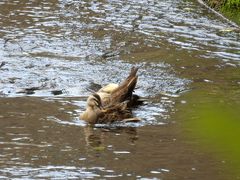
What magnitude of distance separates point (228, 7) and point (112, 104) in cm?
826

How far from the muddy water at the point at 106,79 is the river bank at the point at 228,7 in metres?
0.40

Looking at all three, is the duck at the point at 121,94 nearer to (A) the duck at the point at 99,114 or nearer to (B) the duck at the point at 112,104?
(B) the duck at the point at 112,104

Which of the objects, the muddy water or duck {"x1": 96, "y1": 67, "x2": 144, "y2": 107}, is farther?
duck {"x1": 96, "y1": 67, "x2": 144, "y2": 107}

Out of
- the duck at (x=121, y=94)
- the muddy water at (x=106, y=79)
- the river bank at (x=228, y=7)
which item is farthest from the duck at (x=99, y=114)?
the river bank at (x=228, y=7)

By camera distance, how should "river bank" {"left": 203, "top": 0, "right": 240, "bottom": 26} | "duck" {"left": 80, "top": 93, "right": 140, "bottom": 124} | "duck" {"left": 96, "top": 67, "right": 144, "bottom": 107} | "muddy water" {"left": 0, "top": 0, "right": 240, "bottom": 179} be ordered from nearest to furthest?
"muddy water" {"left": 0, "top": 0, "right": 240, "bottom": 179}
"duck" {"left": 80, "top": 93, "right": 140, "bottom": 124}
"duck" {"left": 96, "top": 67, "right": 144, "bottom": 107}
"river bank" {"left": 203, "top": 0, "right": 240, "bottom": 26}

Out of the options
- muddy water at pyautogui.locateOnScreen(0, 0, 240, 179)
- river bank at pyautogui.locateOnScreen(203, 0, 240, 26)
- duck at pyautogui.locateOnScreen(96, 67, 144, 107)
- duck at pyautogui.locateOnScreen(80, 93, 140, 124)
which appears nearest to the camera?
muddy water at pyautogui.locateOnScreen(0, 0, 240, 179)

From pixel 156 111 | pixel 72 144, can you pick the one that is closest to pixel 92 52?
pixel 156 111

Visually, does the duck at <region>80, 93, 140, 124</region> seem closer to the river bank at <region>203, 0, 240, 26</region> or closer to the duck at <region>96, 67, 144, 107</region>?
the duck at <region>96, 67, 144, 107</region>

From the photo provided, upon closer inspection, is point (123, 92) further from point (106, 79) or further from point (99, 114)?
point (106, 79)

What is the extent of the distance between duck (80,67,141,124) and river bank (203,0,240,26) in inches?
269

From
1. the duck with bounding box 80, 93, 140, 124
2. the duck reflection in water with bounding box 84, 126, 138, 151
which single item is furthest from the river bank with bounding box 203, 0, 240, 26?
the duck reflection in water with bounding box 84, 126, 138, 151

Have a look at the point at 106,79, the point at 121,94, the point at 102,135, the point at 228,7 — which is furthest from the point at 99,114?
the point at 228,7

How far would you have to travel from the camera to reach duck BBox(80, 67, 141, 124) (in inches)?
275

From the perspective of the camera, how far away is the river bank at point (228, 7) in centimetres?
1425
